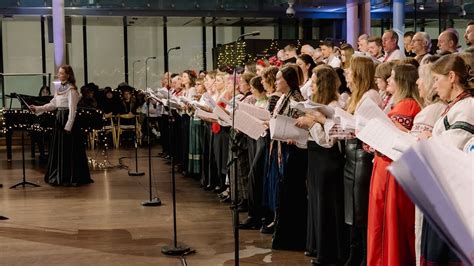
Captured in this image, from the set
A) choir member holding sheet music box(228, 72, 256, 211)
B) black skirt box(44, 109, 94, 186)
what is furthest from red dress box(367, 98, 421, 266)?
black skirt box(44, 109, 94, 186)

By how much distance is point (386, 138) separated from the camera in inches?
116

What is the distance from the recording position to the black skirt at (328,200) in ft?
14.3

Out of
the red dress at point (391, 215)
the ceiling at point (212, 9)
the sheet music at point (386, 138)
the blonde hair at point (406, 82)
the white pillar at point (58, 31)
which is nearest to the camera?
the sheet music at point (386, 138)

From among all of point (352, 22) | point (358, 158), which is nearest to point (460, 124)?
point (358, 158)

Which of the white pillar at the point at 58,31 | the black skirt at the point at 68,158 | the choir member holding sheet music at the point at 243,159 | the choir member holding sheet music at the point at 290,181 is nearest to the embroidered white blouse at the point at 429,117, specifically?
the choir member holding sheet music at the point at 290,181

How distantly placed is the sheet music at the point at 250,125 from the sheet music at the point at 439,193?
3851 millimetres

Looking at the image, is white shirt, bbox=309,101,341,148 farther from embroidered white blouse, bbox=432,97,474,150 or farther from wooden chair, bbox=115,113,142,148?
wooden chair, bbox=115,113,142,148

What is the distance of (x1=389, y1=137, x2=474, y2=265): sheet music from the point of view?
1094mm

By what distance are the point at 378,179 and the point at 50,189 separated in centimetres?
583

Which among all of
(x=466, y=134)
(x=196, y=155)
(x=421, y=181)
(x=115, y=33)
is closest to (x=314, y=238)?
(x=466, y=134)

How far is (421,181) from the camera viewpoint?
3.66 ft

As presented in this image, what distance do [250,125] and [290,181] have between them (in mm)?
515

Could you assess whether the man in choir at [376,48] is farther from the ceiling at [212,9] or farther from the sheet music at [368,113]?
the ceiling at [212,9]

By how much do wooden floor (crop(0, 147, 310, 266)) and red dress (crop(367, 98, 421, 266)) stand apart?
110 cm
